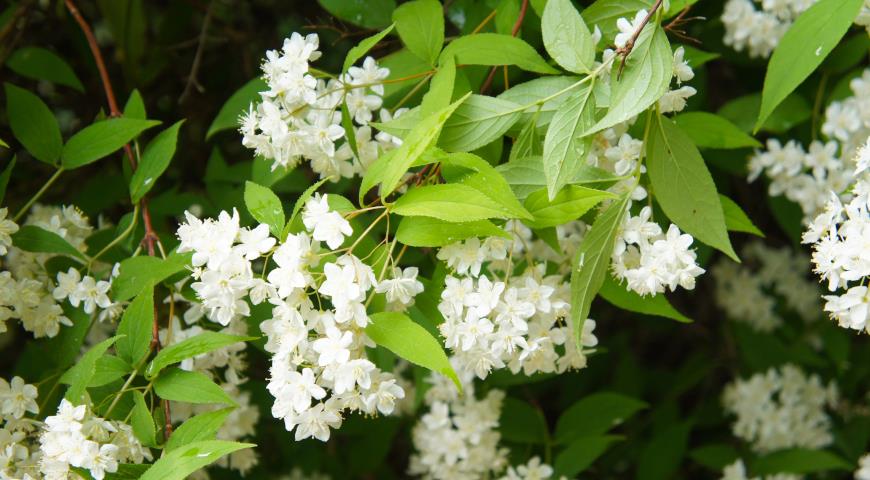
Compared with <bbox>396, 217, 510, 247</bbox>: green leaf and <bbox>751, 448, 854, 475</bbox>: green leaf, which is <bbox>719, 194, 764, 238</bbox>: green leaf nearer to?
<bbox>396, 217, 510, 247</bbox>: green leaf

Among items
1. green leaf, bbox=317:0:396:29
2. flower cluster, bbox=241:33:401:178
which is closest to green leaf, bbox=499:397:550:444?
flower cluster, bbox=241:33:401:178

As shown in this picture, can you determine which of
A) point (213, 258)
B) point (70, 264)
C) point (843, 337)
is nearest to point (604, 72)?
point (213, 258)

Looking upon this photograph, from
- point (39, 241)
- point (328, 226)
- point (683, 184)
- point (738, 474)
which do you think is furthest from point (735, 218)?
point (39, 241)

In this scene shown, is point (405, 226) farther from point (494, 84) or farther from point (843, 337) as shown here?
point (843, 337)

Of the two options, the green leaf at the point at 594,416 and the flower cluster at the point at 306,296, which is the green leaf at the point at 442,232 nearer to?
the flower cluster at the point at 306,296

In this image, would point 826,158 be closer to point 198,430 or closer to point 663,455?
point 663,455
